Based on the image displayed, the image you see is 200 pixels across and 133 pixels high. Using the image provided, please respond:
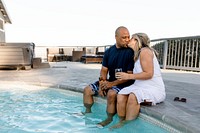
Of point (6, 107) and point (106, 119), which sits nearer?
point (106, 119)

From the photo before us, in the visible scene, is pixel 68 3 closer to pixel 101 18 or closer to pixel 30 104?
pixel 101 18

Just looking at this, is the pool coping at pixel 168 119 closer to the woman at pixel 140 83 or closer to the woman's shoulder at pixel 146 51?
the woman at pixel 140 83

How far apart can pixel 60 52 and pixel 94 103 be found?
1186 cm

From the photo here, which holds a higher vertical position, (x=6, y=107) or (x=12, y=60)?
(x=12, y=60)

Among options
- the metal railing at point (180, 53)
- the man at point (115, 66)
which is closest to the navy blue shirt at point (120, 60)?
the man at point (115, 66)

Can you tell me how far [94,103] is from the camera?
339 cm

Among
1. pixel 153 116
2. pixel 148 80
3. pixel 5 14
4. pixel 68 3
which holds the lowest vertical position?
pixel 153 116

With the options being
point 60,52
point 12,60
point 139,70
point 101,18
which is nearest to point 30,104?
point 139,70

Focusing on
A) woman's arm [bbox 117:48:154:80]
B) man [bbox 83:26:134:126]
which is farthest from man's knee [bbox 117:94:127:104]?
woman's arm [bbox 117:48:154:80]

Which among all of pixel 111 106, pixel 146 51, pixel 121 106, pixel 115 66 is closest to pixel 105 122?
pixel 111 106

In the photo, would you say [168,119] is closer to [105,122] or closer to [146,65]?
[146,65]

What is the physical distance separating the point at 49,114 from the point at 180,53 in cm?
604

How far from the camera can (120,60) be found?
2961 millimetres

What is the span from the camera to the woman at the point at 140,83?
2.54 metres
